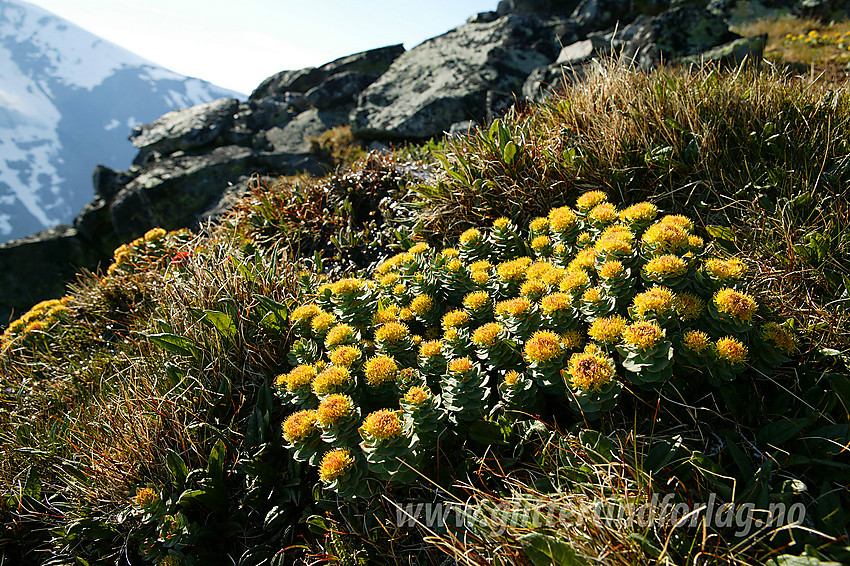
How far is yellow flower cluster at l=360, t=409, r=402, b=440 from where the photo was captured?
1562 millimetres

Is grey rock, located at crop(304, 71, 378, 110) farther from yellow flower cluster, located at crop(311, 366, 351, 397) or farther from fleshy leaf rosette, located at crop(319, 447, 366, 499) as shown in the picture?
fleshy leaf rosette, located at crop(319, 447, 366, 499)

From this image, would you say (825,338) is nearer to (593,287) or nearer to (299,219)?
(593,287)

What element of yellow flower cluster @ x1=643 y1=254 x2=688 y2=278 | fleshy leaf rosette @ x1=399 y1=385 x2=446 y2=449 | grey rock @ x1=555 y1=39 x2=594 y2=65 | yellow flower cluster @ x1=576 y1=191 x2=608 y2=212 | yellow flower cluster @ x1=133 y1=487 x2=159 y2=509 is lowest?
yellow flower cluster @ x1=133 y1=487 x2=159 y2=509

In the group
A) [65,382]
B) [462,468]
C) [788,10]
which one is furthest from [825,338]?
[788,10]

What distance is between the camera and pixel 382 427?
157 cm

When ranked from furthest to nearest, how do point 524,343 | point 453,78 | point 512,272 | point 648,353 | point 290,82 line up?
1. point 290,82
2. point 453,78
3. point 512,272
4. point 524,343
5. point 648,353

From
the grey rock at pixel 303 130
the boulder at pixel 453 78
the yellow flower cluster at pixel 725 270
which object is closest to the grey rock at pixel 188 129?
the grey rock at pixel 303 130

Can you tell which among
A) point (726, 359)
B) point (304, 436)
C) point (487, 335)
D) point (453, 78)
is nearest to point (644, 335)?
point (726, 359)

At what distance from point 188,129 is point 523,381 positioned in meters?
13.5

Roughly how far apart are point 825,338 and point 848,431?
1.80ft

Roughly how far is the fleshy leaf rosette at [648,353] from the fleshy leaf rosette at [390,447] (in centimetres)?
84

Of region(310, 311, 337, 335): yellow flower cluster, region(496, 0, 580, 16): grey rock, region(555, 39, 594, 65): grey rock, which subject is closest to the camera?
region(310, 311, 337, 335): yellow flower cluster

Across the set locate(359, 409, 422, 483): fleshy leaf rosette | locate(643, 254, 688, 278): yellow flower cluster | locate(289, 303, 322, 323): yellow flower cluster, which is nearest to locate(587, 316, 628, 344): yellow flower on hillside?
locate(643, 254, 688, 278): yellow flower cluster

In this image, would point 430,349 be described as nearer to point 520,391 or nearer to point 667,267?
point 520,391
